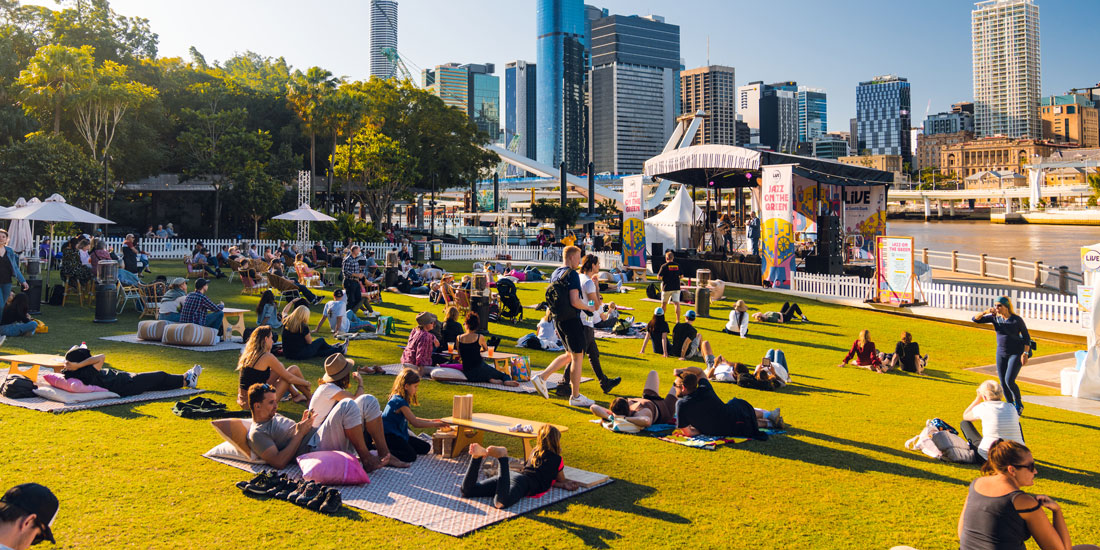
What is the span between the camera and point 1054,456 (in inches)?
322

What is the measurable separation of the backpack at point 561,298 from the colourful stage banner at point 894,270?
1448 cm

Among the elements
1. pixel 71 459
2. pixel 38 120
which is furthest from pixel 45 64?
pixel 71 459

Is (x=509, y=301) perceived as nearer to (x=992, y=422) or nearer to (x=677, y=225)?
(x=992, y=422)

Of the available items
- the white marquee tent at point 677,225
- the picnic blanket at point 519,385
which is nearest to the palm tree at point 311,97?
the white marquee tent at point 677,225

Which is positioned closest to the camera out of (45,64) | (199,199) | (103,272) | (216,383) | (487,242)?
(216,383)

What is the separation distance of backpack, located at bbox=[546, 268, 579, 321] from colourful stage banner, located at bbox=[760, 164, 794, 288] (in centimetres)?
1680

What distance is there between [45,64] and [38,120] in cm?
302

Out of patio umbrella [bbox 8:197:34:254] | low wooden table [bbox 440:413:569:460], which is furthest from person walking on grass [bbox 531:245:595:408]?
patio umbrella [bbox 8:197:34:254]

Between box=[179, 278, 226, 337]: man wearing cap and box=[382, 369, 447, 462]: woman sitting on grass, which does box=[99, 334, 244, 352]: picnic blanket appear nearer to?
box=[179, 278, 226, 337]: man wearing cap

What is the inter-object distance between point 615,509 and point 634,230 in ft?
84.9

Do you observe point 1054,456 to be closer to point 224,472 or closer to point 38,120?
point 224,472

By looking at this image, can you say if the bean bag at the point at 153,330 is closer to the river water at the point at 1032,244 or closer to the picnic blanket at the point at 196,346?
the picnic blanket at the point at 196,346

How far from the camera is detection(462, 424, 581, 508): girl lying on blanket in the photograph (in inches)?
243

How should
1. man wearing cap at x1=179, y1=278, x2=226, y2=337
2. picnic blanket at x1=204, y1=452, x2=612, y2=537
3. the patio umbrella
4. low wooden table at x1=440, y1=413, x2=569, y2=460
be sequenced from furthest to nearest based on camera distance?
1. the patio umbrella
2. man wearing cap at x1=179, y1=278, x2=226, y2=337
3. low wooden table at x1=440, y1=413, x2=569, y2=460
4. picnic blanket at x1=204, y1=452, x2=612, y2=537
